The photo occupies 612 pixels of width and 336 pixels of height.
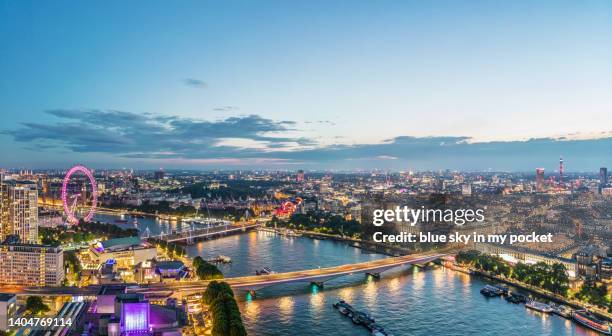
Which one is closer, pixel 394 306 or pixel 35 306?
pixel 35 306

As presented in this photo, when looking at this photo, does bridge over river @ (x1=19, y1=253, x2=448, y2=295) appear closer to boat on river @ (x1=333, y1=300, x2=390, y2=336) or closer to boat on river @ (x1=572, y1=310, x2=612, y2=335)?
boat on river @ (x1=333, y1=300, x2=390, y2=336)

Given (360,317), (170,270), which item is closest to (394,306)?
(360,317)

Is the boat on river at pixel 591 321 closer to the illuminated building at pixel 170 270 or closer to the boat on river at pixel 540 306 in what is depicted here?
the boat on river at pixel 540 306

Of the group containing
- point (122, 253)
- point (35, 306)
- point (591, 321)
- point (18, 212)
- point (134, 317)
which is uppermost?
point (18, 212)

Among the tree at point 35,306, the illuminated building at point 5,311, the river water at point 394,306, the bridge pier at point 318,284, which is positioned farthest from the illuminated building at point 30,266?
the bridge pier at point 318,284

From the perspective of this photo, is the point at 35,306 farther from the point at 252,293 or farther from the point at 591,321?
the point at 591,321
